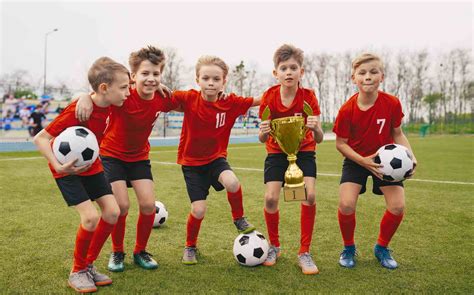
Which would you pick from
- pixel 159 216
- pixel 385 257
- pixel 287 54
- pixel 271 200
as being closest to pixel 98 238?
pixel 159 216

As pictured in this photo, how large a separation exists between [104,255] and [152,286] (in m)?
1.09

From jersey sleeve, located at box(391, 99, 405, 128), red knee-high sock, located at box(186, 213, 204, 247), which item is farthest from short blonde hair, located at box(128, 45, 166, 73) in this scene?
jersey sleeve, located at box(391, 99, 405, 128)

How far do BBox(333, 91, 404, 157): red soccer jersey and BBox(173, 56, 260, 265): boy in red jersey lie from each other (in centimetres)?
110

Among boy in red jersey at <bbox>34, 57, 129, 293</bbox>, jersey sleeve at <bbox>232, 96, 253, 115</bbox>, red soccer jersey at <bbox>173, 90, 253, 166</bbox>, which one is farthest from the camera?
jersey sleeve at <bbox>232, 96, 253, 115</bbox>

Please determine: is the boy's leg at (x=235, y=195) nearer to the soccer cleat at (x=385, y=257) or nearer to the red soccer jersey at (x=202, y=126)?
the red soccer jersey at (x=202, y=126)

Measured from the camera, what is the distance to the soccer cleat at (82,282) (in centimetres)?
315

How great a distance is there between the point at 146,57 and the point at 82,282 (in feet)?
6.53

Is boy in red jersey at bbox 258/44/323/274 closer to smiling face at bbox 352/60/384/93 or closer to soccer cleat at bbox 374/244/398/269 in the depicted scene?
smiling face at bbox 352/60/384/93

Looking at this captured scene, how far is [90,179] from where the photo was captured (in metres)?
3.43

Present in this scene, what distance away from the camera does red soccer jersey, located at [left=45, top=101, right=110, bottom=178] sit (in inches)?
127

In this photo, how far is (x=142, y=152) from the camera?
403 centimetres

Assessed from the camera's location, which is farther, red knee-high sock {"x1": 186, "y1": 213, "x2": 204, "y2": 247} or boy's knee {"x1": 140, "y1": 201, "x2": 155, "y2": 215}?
red knee-high sock {"x1": 186, "y1": 213, "x2": 204, "y2": 247}

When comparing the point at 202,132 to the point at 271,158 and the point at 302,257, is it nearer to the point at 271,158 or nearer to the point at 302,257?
the point at 271,158

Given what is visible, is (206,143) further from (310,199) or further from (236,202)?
(310,199)
